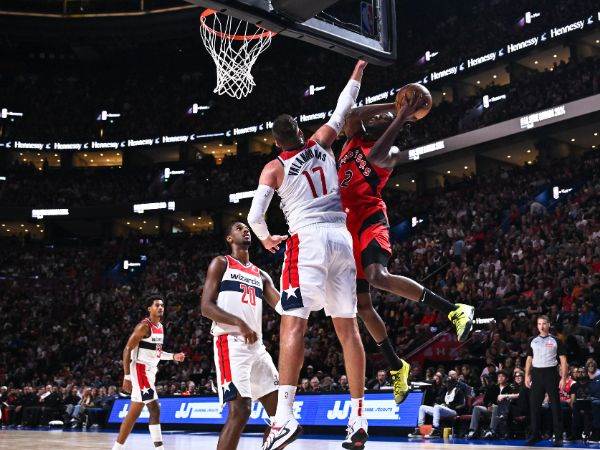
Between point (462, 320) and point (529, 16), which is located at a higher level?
point (529, 16)

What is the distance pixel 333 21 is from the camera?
6.59 meters

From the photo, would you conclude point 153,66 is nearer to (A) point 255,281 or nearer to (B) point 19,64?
(B) point 19,64

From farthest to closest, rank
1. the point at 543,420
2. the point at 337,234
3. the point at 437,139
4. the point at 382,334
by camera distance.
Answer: the point at 437,139
the point at 543,420
the point at 382,334
the point at 337,234

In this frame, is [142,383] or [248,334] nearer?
[248,334]

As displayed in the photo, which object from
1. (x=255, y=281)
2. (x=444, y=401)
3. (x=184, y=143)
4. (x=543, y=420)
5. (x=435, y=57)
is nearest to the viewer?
(x=255, y=281)

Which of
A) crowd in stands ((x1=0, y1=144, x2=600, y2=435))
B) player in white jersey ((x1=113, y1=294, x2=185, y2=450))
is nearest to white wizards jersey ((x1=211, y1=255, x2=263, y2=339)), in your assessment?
player in white jersey ((x1=113, y1=294, x2=185, y2=450))

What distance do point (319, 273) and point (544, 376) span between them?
7051 millimetres

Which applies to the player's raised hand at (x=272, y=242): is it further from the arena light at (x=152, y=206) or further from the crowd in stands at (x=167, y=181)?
the arena light at (x=152, y=206)

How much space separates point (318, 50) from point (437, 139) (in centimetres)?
1343

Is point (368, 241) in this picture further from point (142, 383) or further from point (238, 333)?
point (142, 383)

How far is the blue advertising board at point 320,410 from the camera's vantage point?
12.9 metres

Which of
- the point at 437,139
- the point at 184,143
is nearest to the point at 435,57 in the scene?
the point at 437,139

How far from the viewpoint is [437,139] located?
95.2 feet

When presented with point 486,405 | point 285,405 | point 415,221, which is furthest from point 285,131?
point 415,221
